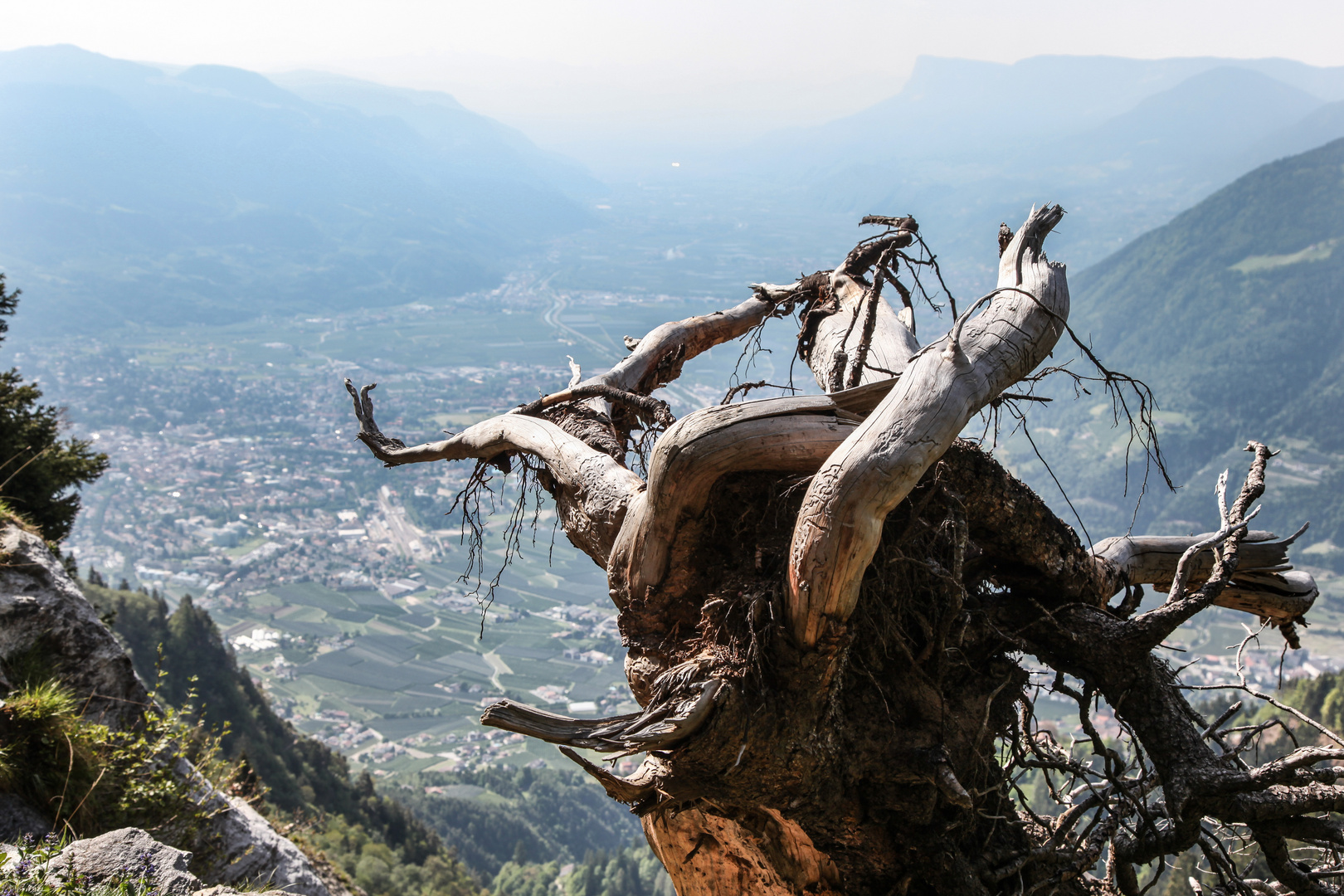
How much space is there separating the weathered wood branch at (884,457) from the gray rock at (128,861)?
313 centimetres

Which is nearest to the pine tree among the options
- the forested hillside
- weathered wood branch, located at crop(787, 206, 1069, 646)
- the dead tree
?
the forested hillside

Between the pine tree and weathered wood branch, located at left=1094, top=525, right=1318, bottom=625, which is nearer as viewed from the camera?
weathered wood branch, located at left=1094, top=525, right=1318, bottom=625

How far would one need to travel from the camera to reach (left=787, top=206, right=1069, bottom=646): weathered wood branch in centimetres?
301

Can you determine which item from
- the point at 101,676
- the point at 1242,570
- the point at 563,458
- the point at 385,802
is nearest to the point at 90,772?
the point at 101,676

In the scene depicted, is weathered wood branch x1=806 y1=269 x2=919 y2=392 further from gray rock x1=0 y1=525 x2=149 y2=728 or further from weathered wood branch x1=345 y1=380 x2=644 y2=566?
gray rock x1=0 y1=525 x2=149 y2=728

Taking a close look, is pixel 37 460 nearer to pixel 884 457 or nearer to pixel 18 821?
pixel 18 821

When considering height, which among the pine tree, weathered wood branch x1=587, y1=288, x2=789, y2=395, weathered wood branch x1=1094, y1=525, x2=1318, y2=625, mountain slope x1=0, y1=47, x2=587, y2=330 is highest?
mountain slope x1=0, y1=47, x2=587, y2=330

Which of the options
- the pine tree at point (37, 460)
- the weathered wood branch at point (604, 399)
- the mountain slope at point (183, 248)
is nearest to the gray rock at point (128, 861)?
the weathered wood branch at point (604, 399)

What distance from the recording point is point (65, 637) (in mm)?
6020

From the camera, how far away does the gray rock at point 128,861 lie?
3.58 m

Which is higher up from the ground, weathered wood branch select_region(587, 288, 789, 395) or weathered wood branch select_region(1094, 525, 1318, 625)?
weathered wood branch select_region(587, 288, 789, 395)

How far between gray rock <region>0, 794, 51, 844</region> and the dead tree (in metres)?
3.46

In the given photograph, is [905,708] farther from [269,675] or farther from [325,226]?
[325,226]

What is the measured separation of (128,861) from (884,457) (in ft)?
12.9
